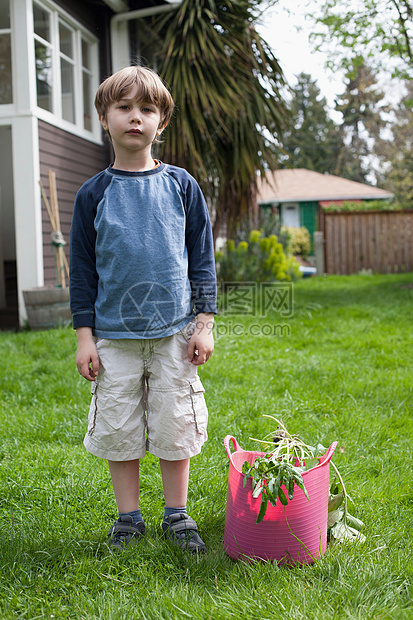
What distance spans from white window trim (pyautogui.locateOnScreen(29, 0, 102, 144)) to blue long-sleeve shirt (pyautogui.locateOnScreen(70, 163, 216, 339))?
4.09 meters

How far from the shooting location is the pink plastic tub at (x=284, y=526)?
1.44 m

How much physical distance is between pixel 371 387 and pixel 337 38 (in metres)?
6.95

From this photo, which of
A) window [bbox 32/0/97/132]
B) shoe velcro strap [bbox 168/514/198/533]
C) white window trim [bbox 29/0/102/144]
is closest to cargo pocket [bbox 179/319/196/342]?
shoe velcro strap [bbox 168/514/198/533]

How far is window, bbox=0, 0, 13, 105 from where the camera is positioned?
16.7ft

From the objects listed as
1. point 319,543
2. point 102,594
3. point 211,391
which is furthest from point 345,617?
point 211,391

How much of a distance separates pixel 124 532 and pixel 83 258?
2.72 feet

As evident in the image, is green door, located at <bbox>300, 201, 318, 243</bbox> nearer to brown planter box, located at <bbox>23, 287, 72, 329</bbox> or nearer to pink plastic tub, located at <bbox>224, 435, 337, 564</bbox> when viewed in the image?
brown planter box, located at <bbox>23, 287, 72, 329</bbox>

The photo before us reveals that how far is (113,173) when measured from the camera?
5.25 feet

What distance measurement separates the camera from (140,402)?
5.28 feet

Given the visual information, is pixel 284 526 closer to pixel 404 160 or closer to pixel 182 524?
pixel 182 524

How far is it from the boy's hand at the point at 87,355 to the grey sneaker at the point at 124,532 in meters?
0.45

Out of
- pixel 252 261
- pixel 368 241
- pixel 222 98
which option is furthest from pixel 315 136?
pixel 222 98

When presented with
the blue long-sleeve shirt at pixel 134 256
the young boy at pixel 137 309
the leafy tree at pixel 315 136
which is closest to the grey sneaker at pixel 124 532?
the young boy at pixel 137 309

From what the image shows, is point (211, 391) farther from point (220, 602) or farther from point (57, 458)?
point (220, 602)
